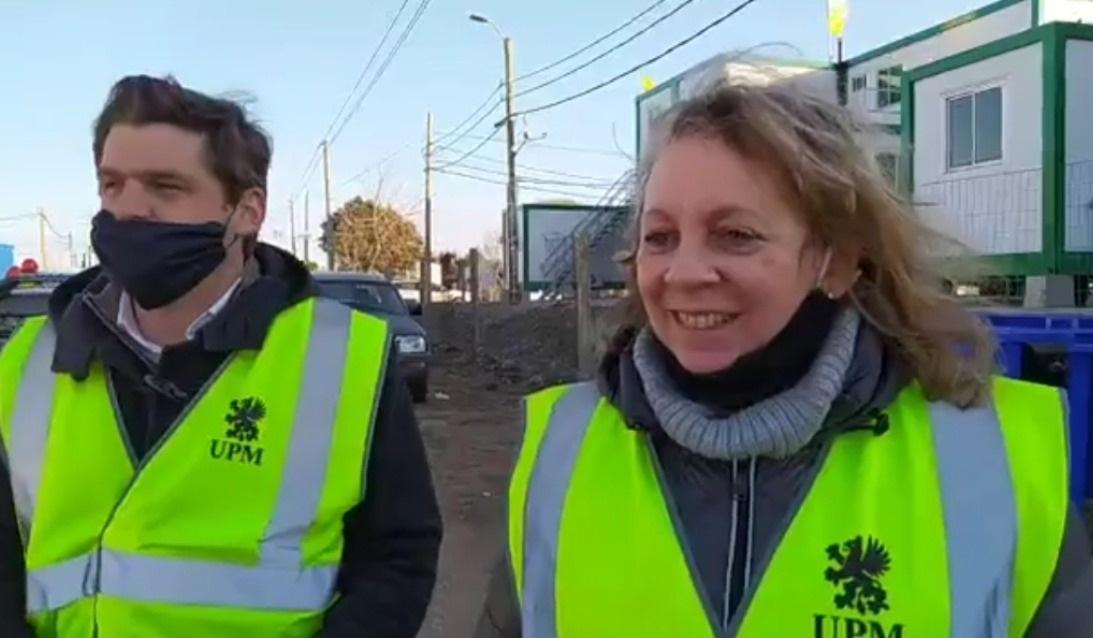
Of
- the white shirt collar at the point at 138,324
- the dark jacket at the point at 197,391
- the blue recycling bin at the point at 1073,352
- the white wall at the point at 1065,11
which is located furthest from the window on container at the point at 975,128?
the white shirt collar at the point at 138,324

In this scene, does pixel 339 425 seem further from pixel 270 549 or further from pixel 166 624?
pixel 166 624

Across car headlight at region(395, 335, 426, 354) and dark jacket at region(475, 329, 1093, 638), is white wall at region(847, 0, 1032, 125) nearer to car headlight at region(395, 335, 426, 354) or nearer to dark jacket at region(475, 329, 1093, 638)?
car headlight at region(395, 335, 426, 354)

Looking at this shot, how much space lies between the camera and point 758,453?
5.61ft

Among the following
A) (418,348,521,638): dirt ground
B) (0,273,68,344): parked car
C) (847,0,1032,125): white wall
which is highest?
(847,0,1032,125): white wall

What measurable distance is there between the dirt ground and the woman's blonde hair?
0.65 metres

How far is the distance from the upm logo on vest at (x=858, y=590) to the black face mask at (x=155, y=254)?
1397 millimetres

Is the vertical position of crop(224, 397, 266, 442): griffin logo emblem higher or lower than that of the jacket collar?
lower

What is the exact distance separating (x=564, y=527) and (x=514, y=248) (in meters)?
32.8

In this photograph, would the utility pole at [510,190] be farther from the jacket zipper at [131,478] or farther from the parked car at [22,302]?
the jacket zipper at [131,478]

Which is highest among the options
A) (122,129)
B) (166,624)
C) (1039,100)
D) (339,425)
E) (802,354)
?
(1039,100)

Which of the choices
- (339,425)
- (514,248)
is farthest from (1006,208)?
(514,248)

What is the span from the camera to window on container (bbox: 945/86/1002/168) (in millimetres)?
15828

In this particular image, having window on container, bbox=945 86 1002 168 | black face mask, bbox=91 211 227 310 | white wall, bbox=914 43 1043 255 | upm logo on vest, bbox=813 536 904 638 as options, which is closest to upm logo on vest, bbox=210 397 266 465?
black face mask, bbox=91 211 227 310

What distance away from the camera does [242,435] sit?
2.25 metres
